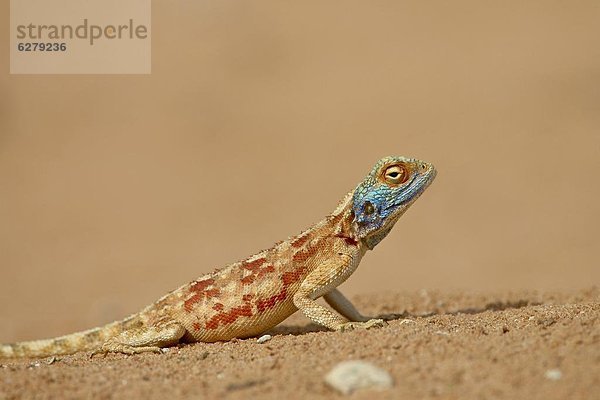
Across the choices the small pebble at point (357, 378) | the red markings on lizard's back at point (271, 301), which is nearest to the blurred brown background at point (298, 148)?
the red markings on lizard's back at point (271, 301)

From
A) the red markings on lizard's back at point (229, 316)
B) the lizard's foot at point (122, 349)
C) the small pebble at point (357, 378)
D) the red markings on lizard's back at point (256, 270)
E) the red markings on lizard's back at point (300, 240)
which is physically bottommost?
the lizard's foot at point (122, 349)

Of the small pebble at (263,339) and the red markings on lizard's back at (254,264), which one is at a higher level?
the red markings on lizard's back at (254,264)

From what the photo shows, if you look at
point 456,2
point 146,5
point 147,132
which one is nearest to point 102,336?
point 147,132

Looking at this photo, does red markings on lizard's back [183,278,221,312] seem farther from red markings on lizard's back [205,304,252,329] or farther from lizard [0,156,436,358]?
red markings on lizard's back [205,304,252,329]

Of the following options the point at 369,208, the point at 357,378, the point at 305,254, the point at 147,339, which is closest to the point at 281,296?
the point at 305,254

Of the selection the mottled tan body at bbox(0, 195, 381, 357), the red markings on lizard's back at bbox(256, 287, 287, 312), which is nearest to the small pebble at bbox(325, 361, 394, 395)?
the mottled tan body at bbox(0, 195, 381, 357)

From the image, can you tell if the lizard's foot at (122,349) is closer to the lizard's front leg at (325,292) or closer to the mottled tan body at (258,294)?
the mottled tan body at (258,294)
